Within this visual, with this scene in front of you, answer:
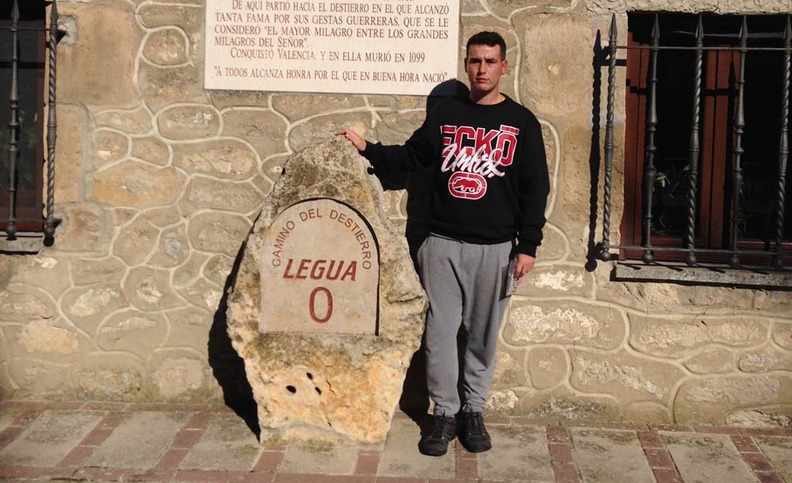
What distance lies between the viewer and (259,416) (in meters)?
4.54

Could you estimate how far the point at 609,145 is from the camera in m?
4.85

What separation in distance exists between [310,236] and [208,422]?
120cm

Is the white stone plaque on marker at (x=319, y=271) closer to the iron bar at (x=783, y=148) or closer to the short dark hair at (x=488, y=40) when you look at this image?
the short dark hair at (x=488, y=40)

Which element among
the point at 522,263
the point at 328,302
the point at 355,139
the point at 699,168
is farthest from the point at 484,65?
the point at 699,168

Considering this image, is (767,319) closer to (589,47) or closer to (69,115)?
(589,47)

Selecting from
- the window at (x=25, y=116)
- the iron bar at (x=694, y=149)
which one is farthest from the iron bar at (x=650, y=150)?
the window at (x=25, y=116)

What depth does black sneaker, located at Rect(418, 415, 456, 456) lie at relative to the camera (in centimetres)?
445

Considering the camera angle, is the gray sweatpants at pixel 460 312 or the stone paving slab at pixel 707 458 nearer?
the stone paving slab at pixel 707 458

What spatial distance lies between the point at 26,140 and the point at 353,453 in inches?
103

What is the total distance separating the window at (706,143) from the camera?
5000 millimetres

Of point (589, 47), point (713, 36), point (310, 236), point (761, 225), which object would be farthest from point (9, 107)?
point (761, 225)

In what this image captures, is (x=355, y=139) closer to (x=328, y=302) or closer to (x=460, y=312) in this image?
(x=328, y=302)

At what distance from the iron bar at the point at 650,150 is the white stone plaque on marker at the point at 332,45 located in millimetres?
1032

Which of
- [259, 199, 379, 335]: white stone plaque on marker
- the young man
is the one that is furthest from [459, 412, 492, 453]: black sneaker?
[259, 199, 379, 335]: white stone plaque on marker
